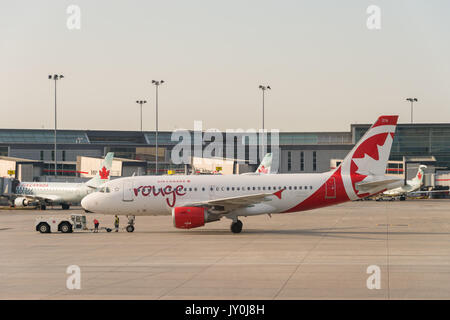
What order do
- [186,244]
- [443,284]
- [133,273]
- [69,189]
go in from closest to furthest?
[443,284] < [133,273] < [186,244] < [69,189]

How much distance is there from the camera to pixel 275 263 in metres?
25.2

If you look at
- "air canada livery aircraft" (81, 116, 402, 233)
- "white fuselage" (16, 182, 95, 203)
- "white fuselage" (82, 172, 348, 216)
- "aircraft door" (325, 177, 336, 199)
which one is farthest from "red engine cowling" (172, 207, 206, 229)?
"white fuselage" (16, 182, 95, 203)

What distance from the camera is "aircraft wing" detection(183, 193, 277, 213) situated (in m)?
38.2

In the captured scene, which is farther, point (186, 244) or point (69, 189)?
point (69, 189)

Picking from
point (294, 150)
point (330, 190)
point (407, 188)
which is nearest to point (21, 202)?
point (330, 190)

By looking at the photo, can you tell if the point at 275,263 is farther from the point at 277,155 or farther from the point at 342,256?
the point at 277,155

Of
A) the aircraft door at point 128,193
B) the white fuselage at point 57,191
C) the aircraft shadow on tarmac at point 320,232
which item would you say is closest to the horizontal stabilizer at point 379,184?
the aircraft shadow on tarmac at point 320,232

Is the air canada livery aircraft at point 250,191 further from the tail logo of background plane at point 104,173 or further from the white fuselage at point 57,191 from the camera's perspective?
the white fuselage at point 57,191

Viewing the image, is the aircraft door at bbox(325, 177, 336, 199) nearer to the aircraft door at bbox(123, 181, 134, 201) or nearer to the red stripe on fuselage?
the red stripe on fuselage

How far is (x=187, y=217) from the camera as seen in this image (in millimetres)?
38094

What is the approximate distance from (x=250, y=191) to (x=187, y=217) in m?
4.89
